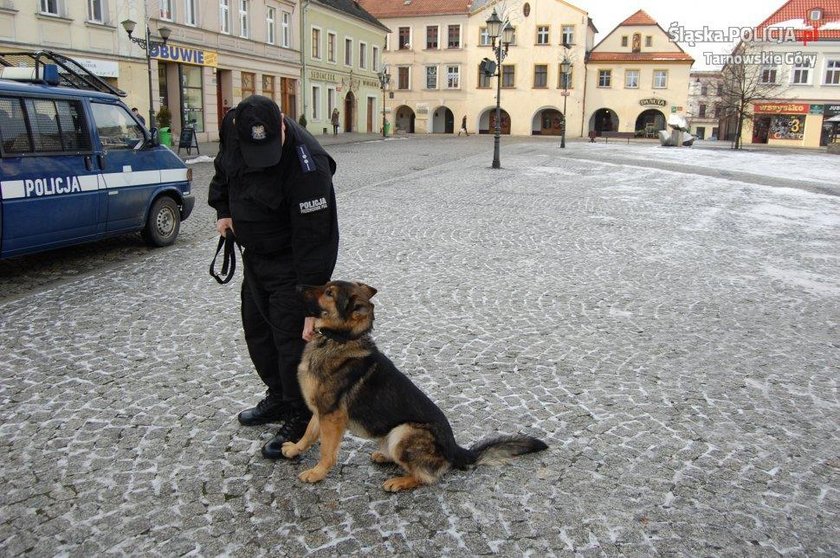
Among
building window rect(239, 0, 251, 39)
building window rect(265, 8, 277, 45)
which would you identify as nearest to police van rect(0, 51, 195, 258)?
building window rect(239, 0, 251, 39)

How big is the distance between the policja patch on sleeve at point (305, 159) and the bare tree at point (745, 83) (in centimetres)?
4931

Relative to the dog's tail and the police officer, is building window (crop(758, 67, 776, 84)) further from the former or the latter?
the police officer

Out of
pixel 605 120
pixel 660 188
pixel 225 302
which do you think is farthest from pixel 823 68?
pixel 225 302

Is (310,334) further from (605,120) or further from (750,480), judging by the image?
(605,120)

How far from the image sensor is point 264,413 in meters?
4.22

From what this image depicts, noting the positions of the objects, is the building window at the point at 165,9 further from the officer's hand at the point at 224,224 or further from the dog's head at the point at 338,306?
the dog's head at the point at 338,306

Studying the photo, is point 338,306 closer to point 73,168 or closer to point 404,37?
point 73,168

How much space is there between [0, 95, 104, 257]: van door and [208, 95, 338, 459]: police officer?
14.6ft

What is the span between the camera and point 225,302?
6.83 metres

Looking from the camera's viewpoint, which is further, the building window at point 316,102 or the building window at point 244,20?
the building window at point 316,102

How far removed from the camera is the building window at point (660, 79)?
61.2 metres

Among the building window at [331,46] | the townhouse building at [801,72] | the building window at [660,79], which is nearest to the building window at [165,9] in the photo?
the building window at [331,46]

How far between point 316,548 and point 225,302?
164 inches

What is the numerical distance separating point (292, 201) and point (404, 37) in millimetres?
66134
